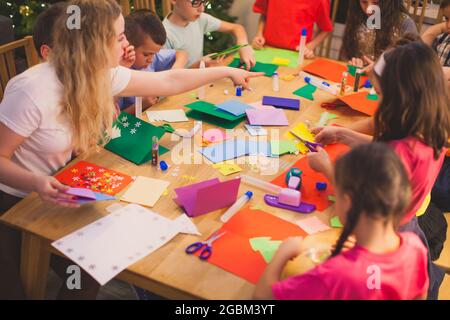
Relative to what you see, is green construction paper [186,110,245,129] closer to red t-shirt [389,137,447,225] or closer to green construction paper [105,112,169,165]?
green construction paper [105,112,169,165]

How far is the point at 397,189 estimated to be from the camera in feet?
3.30

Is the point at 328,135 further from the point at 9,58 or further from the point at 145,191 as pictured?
the point at 9,58

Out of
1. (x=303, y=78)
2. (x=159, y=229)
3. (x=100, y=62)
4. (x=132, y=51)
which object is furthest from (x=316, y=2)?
(x=159, y=229)

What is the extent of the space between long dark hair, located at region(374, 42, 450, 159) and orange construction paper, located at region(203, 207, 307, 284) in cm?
42

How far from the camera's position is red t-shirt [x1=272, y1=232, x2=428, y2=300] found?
1001mm

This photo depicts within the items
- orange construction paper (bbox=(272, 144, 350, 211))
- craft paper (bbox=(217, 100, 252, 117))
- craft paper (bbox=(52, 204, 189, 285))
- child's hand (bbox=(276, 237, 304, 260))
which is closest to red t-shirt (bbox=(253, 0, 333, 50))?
craft paper (bbox=(217, 100, 252, 117))

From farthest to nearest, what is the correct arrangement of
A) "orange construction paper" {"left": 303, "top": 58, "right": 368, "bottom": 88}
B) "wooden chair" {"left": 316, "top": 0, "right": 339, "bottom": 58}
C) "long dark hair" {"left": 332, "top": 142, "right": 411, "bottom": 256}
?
"wooden chair" {"left": 316, "top": 0, "right": 339, "bottom": 58}, "orange construction paper" {"left": 303, "top": 58, "right": 368, "bottom": 88}, "long dark hair" {"left": 332, "top": 142, "right": 411, "bottom": 256}

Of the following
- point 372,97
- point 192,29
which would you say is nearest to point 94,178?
point 372,97

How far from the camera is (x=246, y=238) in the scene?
131 cm

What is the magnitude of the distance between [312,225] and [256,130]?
0.59 meters

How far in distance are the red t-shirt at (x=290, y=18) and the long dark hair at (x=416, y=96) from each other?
4.75 ft

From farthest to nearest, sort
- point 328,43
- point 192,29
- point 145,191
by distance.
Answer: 1. point 328,43
2. point 192,29
3. point 145,191
